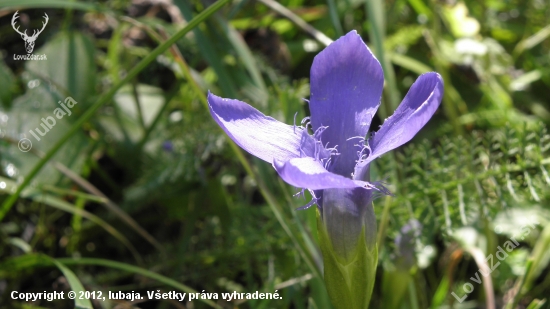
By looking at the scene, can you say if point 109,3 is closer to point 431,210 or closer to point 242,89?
point 242,89

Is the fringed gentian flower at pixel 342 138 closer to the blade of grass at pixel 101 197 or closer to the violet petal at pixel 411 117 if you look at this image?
the violet petal at pixel 411 117

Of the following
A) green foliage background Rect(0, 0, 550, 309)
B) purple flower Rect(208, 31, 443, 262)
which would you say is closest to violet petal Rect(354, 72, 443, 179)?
purple flower Rect(208, 31, 443, 262)

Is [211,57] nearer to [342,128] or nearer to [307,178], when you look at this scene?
[342,128]

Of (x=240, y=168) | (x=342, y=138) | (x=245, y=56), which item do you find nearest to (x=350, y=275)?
(x=342, y=138)

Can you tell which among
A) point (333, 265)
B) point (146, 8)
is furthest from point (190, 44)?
point (333, 265)

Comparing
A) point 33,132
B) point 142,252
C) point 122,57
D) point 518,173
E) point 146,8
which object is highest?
point 146,8

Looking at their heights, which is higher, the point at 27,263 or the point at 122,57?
the point at 122,57
